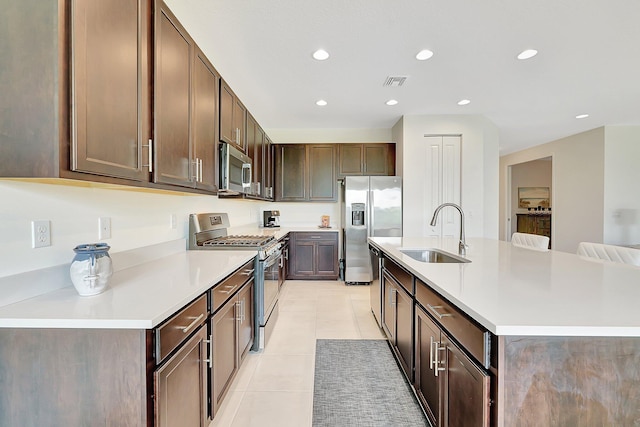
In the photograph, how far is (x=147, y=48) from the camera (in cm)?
136

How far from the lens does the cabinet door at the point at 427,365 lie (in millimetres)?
1357

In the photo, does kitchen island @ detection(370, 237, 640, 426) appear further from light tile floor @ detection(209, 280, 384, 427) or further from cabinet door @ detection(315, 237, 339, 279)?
cabinet door @ detection(315, 237, 339, 279)

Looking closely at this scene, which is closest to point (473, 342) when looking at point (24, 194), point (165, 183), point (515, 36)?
point (165, 183)

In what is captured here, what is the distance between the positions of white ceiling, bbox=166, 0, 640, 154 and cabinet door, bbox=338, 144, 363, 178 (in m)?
0.69

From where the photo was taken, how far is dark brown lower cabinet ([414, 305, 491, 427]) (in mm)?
979

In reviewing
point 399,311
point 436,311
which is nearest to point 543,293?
point 436,311

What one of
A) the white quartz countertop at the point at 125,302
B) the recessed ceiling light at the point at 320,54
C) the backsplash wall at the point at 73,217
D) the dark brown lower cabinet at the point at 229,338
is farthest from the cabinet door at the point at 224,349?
the recessed ceiling light at the point at 320,54

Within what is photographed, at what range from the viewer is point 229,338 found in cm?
173

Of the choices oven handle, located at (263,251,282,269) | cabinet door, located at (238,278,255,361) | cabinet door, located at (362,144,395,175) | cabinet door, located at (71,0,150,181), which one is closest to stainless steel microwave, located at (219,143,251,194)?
oven handle, located at (263,251,282,269)

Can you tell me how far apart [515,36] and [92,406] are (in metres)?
3.42

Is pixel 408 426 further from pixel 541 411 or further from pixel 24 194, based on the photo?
pixel 24 194

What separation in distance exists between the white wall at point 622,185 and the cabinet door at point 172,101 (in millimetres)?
6490

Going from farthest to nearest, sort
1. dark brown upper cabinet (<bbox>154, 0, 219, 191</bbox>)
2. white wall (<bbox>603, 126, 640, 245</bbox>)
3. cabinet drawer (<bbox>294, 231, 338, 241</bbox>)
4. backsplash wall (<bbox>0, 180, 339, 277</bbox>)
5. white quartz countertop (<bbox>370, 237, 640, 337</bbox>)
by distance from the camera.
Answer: white wall (<bbox>603, 126, 640, 245</bbox>), cabinet drawer (<bbox>294, 231, 338, 241</bbox>), dark brown upper cabinet (<bbox>154, 0, 219, 191</bbox>), backsplash wall (<bbox>0, 180, 339, 277</bbox>), white quartz countertop (<bbox>370, 237, 640, 337</bbox>)

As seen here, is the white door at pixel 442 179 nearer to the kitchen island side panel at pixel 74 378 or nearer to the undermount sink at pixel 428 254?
the undermount sink at pixel 428 254
